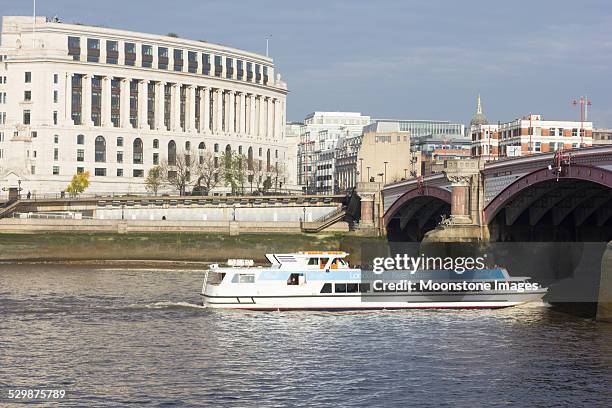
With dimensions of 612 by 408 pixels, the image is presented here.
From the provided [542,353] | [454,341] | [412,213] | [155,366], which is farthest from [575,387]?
[412,213]

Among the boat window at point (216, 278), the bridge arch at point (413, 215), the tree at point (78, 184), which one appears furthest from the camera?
the tree at point (78, 184)

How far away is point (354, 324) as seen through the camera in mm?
71062

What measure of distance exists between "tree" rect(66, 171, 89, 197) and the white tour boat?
110131 millimetres

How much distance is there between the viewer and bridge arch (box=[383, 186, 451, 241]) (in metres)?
128

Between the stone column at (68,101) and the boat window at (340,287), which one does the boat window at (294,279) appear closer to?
the boat window at (340,287)

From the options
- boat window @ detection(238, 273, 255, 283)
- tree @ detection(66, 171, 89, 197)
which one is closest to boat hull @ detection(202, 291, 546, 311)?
boat window @ detection(238, 273, 255, 283)

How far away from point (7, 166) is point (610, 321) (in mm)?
144027

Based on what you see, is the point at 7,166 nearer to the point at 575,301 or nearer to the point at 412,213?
the point at 412,213

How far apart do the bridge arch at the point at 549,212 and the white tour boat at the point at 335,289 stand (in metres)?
15.4

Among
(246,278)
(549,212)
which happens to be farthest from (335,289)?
(549,212)

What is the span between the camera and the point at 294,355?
194 feet

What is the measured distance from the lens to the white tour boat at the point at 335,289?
253 feet

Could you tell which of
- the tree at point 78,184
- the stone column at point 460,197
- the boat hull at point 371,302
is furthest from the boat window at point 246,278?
the tree at point 78,184

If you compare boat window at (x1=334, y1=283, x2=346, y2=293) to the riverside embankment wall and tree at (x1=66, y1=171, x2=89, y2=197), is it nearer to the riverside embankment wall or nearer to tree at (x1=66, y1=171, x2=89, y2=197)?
the riverside embankment wall
